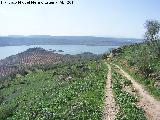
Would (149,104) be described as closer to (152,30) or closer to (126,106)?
(126,106)

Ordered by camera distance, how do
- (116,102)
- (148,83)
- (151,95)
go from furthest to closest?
(148,83) < (151,95) < (116,102)

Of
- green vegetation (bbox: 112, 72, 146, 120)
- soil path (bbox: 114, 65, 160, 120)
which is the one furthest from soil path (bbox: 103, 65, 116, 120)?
soil path (bbox: 114, 65, 160, 120)

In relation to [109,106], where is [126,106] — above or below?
above

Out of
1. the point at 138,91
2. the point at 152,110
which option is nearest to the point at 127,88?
the point at 138,91

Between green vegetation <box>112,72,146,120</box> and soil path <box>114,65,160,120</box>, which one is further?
soil path <box>114,65,160,120</box>

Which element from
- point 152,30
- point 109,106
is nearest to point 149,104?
point 109,106

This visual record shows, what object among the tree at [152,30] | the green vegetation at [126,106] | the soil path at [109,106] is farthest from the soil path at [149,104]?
the tree at [152,30]

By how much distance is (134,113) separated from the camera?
36688 millimetres

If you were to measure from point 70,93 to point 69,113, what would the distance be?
39.6ft

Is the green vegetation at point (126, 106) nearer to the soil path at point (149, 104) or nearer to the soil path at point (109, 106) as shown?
the soil path at point (109, 106)

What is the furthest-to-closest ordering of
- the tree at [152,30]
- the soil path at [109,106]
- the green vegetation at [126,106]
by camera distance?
the tree at [152,30], the soil path at [109,106], the green vegetation at [126,106]

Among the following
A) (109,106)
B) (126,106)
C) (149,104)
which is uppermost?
(126,106)

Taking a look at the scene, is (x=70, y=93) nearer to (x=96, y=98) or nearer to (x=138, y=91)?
(x=96, y=98)

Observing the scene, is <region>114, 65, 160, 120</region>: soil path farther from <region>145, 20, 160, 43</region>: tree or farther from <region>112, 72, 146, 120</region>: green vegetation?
Result: <region>145, 20, 160, 43</region>: tree
